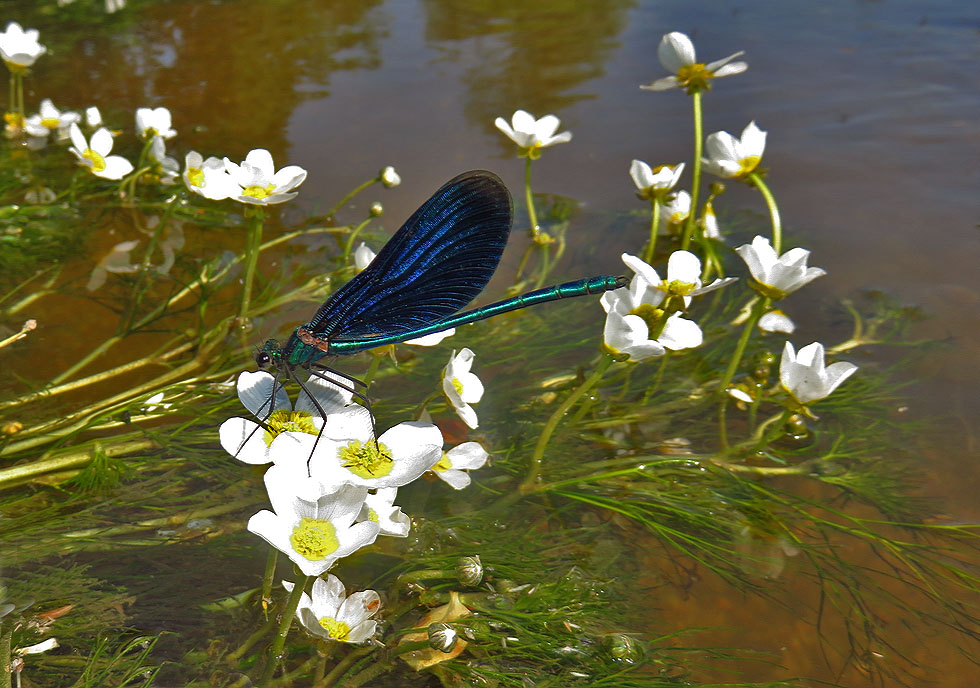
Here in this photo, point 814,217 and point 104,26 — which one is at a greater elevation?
point 104,26

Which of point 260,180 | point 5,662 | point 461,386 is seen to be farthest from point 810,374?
Result: point 5,662

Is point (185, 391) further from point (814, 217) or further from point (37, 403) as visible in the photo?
point (814, 217)

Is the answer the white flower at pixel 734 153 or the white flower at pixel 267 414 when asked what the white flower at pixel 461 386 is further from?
the white flower at pixel 734 153

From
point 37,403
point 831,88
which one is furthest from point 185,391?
point 831,88

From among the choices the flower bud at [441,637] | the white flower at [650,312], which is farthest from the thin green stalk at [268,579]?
the white flower at [650,312]

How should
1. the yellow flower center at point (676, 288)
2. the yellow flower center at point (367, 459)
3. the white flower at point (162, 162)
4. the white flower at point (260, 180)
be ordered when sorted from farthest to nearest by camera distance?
the white flower at point (162, 162), the white flower at point (260, 180), the yellow flower center at point (676, 288), the yellow flower center at point (367, 459)

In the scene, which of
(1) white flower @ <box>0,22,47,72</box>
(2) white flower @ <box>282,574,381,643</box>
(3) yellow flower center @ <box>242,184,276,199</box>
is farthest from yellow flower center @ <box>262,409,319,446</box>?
(1) white flower @ <box>0,22,47,72</box>

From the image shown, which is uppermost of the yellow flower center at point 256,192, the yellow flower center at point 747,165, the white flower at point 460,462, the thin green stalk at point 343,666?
the yellow flower center at point 256,192
